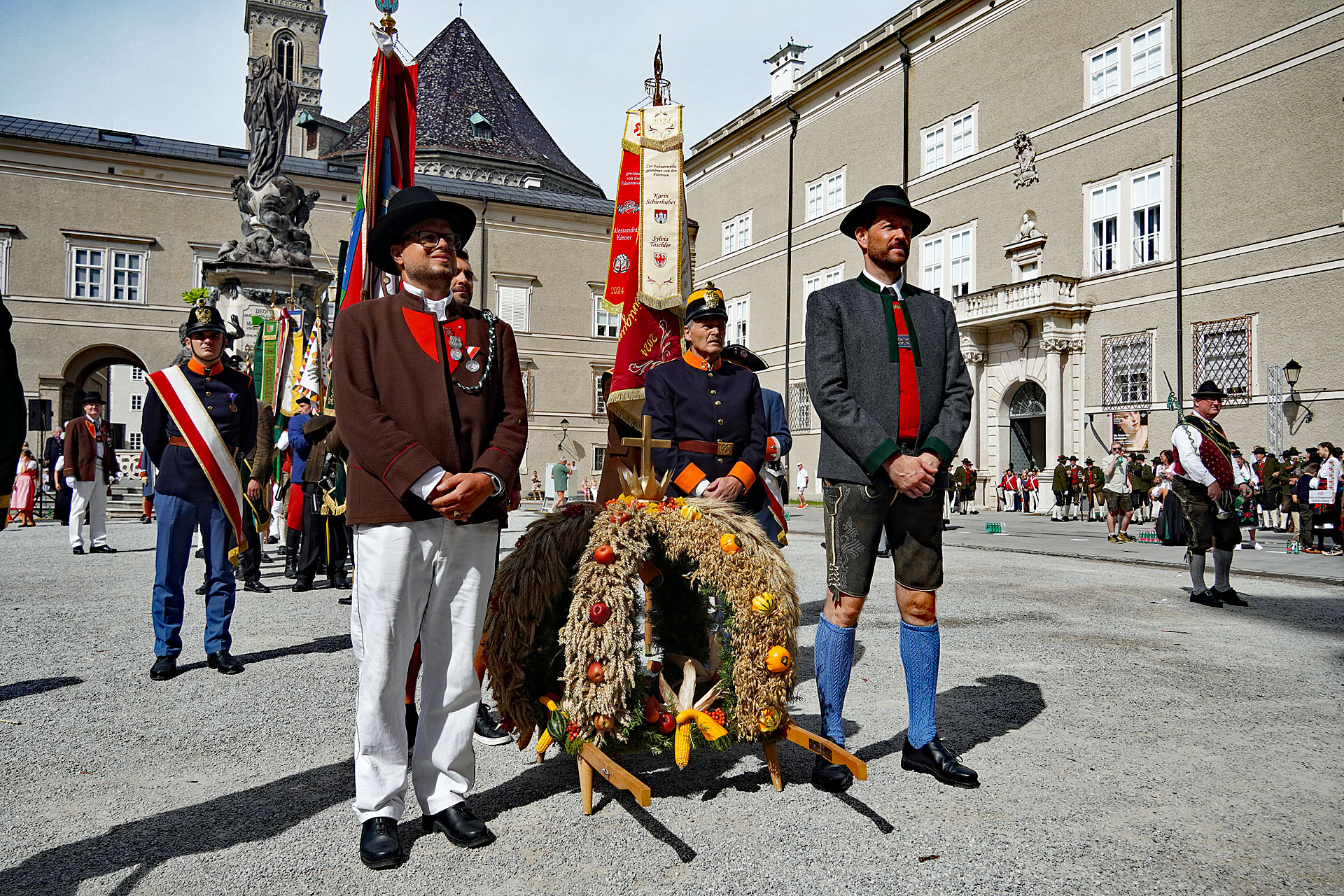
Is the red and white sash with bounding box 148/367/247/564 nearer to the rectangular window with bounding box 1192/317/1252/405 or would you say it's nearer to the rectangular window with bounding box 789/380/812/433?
the rectangular window with bounding box 1192/317/1252/405

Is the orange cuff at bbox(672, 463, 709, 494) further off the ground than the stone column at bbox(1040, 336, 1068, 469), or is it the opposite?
the stone column at bbox(1040, 336, 1068, 469)

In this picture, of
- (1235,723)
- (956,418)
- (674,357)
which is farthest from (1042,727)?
(674,357)

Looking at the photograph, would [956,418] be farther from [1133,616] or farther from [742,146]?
[742,146]

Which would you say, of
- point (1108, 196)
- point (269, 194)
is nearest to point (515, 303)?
point (1108, 196)

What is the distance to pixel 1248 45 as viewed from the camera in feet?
71.3

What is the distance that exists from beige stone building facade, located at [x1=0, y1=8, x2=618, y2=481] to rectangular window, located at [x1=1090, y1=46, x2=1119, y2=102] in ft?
78.1

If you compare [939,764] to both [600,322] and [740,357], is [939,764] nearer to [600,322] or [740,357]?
[740,357]

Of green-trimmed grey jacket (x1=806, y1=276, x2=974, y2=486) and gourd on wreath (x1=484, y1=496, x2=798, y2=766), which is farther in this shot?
green-trimmed grey jacket (x1=806, y1=276, x2=974, y2=486)

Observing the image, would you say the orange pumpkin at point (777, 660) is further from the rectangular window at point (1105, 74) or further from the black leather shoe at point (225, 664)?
the rectangular window at point (1105, 74)

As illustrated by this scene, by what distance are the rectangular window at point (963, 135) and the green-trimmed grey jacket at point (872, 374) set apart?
92.2ft

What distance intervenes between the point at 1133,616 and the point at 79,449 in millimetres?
13989

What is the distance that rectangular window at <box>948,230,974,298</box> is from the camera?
2961cm

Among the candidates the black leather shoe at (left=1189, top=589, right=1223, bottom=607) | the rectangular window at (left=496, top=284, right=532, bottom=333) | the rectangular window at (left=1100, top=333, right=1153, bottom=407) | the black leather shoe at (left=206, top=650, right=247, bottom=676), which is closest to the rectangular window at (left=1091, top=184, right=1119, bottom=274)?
the rectangular window at (left=1100, top=333, right=1153, bottom=407)

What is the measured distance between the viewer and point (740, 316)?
41469mm
